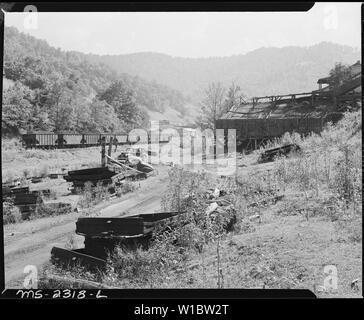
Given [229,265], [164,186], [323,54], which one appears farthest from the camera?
[164,186]

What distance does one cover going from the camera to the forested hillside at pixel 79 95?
11.7 ft

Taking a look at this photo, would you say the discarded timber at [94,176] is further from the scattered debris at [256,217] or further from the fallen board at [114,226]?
the scattered debris at [256,217]

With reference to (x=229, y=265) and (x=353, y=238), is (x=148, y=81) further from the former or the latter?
(x=353, y=238)

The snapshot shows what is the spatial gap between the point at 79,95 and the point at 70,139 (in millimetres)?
569

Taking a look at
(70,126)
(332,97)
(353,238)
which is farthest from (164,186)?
(332,97)

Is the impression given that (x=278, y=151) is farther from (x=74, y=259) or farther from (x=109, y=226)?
(x=74, y=259)

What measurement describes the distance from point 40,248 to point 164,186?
5.82 feet

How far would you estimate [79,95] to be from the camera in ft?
13.6

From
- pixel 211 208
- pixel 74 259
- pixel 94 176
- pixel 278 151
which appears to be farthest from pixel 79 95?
pixel 278 151

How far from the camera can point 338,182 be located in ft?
18.1

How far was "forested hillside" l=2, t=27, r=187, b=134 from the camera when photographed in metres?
3.56

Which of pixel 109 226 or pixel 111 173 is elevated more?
pixel 111 173

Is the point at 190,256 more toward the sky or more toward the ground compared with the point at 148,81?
more toward the ground

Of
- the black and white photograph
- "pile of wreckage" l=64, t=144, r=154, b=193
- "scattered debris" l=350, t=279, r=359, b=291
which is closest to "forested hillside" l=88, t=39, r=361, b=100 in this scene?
the black and white photograph
